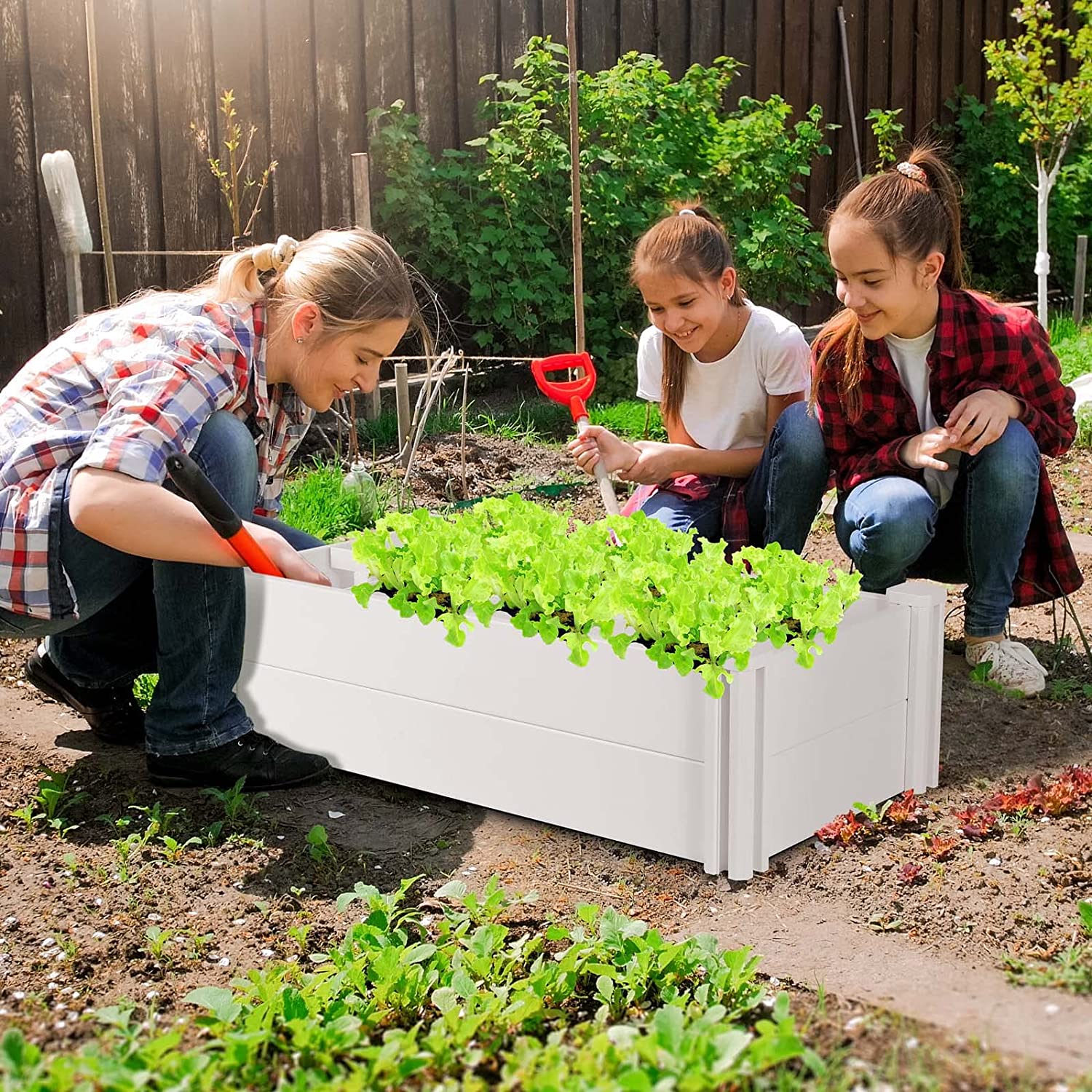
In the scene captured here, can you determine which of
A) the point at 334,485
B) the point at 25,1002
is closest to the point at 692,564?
the point at 25,1002

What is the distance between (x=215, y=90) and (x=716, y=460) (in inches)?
125

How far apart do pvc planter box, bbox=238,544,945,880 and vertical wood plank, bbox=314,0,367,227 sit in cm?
358

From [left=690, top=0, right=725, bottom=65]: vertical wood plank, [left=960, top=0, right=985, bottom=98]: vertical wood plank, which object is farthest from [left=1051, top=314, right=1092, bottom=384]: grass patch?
[left=690, top=0, right=725, bottom=65]: vertical wood plank

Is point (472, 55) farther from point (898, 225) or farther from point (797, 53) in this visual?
point (898, 225)

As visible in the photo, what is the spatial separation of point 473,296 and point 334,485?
2011 mm

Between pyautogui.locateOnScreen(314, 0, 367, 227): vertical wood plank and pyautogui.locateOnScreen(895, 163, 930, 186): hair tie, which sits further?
pyautogui.locateOnScreen(314, 0, 367, 227): vertical wood plank

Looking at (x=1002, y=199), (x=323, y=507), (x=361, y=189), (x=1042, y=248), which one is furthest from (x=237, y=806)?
(x=1002, y=199)

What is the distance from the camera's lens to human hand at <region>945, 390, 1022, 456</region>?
2.71 meters

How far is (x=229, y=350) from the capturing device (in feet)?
7.75

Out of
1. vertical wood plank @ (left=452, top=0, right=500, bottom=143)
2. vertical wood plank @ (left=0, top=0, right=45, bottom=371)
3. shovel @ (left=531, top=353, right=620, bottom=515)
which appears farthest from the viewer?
vertical wood plank @ (left=452, top=0, right=500, bottom=143)

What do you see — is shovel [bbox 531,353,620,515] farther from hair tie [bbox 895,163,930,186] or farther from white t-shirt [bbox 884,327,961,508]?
hair tie [bbox 895,163,930,186]

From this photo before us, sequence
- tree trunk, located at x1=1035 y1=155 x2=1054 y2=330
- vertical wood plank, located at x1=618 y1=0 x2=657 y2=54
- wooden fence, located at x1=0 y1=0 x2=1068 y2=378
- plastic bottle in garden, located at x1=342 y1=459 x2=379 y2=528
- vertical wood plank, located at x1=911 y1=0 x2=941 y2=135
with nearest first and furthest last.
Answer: plastic bottle in garden, located at x1=342 y1=459 x2=379 y2=528
wooden fence, located at x1=0 y1=0 x2=1068 y2=378
vertical wood plank, located at x1=618 y1=0 x2=657 y2=54
tree trunk, located at x1=1035 y1=155 x2=1054 y2=330
vertical wood plank, located at x1=911 y1=0 x2=941 y2=135

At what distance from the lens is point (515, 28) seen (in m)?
6.35

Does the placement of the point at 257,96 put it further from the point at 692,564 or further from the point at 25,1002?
the point at 25,1002
